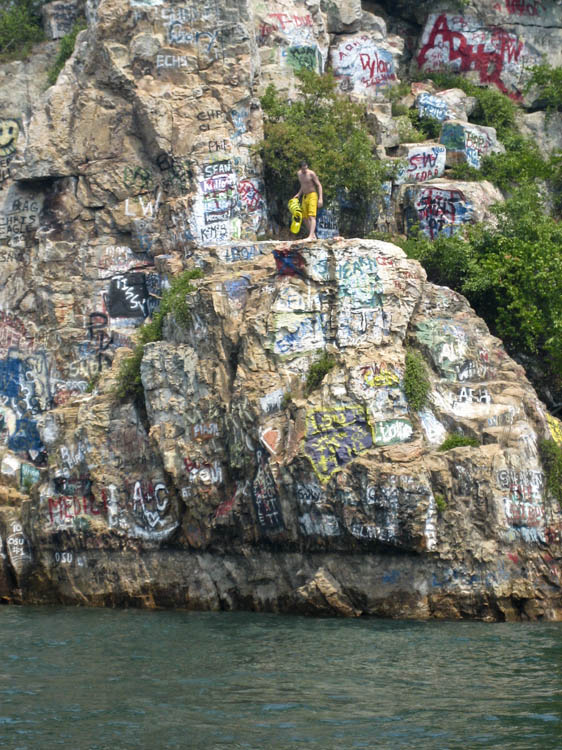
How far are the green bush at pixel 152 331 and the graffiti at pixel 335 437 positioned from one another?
3.80m

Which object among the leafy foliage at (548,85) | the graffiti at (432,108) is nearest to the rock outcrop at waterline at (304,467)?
the graffiti at (432,108)

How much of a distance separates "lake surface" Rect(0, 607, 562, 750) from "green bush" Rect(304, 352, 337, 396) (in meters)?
3.84

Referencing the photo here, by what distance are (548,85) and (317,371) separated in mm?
14383

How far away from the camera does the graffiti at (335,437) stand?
19.2 metres

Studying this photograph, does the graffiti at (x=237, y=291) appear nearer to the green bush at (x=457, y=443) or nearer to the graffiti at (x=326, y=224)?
the green bush at (x=457, y=443)

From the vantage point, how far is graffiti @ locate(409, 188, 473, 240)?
2570cm

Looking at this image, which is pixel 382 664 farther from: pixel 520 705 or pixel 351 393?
pixel 351 393

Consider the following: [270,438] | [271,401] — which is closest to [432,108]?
[271,401]

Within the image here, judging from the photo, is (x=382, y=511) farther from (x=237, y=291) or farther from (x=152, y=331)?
(x=152, y=331)

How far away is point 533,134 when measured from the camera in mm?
30375

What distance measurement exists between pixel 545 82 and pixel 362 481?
16.2 meters

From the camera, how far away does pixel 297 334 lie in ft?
67.9

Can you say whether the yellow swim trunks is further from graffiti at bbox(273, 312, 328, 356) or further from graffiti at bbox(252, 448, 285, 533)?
graffiti at bbox(252, 448, 285, 533)

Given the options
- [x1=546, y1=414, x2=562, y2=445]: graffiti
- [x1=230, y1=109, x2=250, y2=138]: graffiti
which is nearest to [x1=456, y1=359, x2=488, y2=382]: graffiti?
[x1=546, y1=414, x2=562, y2=445]: graffiti
